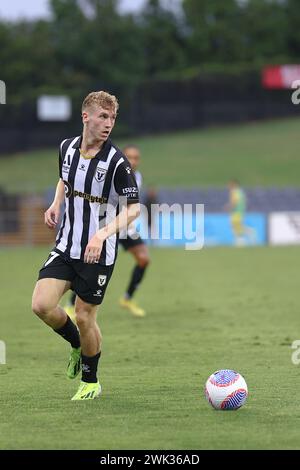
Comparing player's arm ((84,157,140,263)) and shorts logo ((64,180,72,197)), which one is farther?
shorts logo ((64,180,72,197))

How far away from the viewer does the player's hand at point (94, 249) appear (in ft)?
23.9

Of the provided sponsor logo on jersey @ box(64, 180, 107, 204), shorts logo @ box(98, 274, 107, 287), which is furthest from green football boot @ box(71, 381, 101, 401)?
sponsor logo on jersey @ box(64, 180, 107, 204)

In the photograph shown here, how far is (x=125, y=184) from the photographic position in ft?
24.8

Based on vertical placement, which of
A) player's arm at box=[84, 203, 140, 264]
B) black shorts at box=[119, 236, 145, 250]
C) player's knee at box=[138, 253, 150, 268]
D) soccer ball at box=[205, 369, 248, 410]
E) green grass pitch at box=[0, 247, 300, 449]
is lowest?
green grass pitch at box=[0, 247, 300, 449]

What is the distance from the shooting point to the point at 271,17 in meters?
74.3

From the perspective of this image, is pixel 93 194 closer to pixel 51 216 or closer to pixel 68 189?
pixel 68 189

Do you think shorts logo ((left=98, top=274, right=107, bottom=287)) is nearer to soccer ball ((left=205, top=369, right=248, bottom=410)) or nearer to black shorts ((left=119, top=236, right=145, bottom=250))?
soccer ball ((left=205, top=369, right=248, bottom=410))

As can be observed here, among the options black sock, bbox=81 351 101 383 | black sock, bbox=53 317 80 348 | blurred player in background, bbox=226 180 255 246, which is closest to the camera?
black sock, bbox=81 351 101 383

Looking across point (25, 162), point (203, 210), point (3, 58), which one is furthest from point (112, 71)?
point (203, 210)

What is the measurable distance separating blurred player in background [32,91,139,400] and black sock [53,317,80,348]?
0.37 ft

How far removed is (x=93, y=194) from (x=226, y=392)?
1.77 metres

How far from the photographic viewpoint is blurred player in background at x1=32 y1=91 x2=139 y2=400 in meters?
7.55

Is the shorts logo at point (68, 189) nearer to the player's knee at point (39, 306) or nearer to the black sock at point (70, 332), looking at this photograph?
the player's knee at point (39, 306)

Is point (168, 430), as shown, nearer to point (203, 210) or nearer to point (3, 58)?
point (203, 210)
